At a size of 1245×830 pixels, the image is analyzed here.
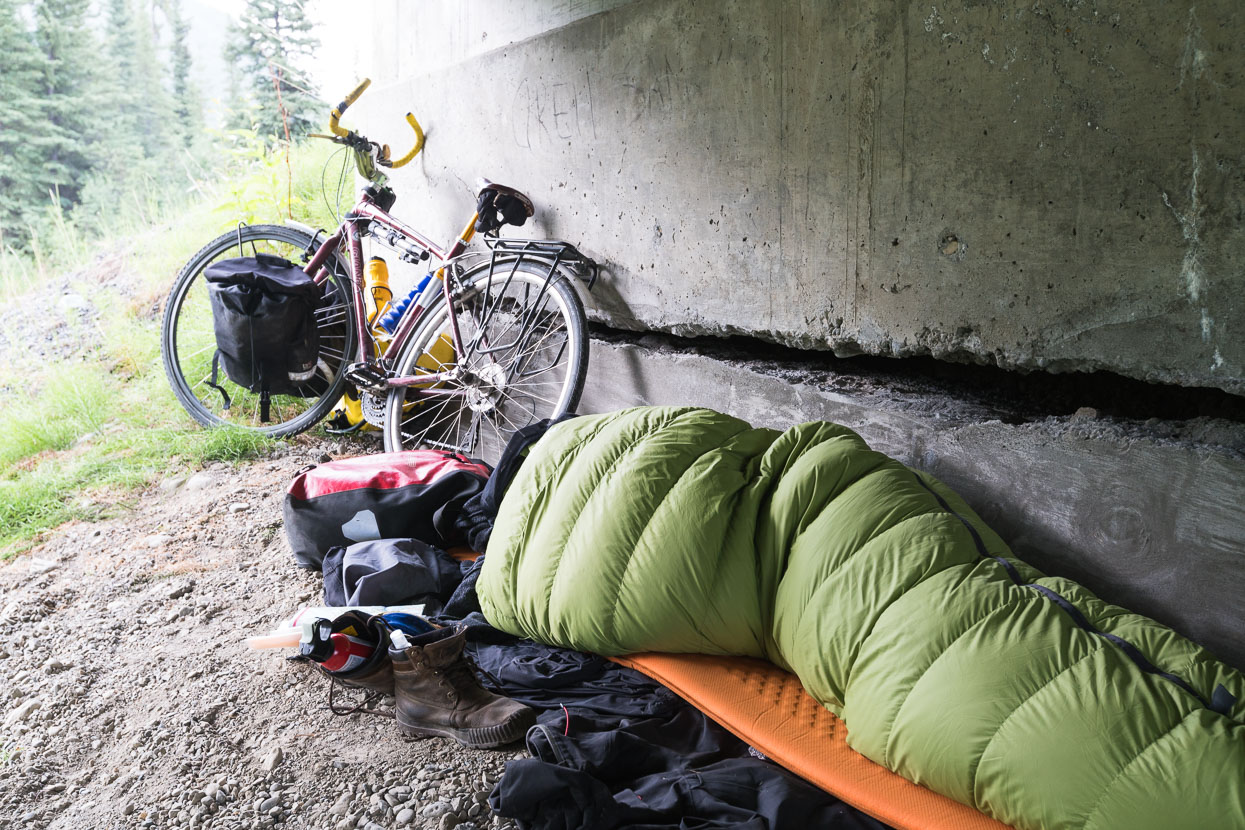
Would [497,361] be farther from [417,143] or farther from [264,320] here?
[417,143]

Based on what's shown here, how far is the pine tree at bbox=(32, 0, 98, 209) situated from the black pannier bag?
9.79 meters

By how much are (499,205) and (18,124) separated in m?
11.5

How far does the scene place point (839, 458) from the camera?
1.71 m

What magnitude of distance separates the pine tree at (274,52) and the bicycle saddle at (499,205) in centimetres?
591

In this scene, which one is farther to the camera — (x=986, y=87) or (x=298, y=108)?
(x=298, y=108)

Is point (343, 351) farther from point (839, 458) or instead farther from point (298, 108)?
point (298, 108)

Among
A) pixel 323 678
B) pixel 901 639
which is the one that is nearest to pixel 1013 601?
pixel 901 639

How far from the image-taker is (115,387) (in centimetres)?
466

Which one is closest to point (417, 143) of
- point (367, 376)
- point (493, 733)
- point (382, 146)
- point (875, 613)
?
point (382, 146)

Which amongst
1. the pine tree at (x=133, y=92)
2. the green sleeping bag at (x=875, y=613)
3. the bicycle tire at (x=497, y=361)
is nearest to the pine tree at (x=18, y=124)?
the pine tree at (x=133, y=92)

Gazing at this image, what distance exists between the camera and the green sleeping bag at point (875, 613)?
118 centimetres

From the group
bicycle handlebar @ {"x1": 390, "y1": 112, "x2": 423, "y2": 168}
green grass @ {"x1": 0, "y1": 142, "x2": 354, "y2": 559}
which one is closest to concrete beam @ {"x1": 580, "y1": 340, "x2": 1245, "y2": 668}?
bicycle handlebar @ {"x1": 390, "y1": 112, "x2": 423, "y2": 168}

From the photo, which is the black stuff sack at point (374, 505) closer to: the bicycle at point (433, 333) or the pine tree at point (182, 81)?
the bicycle at point (433, 333)

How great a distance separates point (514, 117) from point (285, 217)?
309 cm
